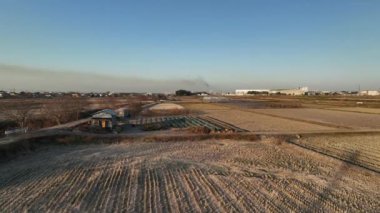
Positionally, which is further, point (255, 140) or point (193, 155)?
point (255, 140)

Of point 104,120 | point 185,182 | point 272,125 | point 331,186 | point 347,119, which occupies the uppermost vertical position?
point 104,120

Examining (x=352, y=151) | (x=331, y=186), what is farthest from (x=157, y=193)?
(x=352, y=151)

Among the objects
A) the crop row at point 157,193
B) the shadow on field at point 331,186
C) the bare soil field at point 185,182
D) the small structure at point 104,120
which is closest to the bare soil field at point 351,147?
the shadow on field at point 331,186

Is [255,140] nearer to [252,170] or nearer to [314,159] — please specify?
[314,159]

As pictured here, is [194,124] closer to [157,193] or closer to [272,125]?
[272,125]

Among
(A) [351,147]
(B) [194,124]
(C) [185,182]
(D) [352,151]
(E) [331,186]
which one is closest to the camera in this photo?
(E) [331,186]

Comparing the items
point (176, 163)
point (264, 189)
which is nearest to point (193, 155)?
point (176, 163)

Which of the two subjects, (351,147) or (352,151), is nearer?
(352,151)

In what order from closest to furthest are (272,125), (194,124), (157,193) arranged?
1. (157,193)
2. (272,125)
3. (194,124)
